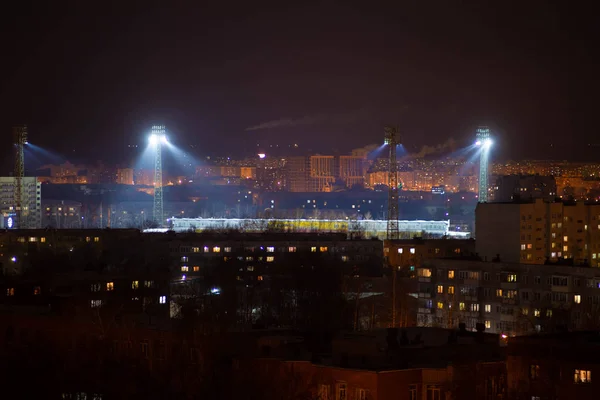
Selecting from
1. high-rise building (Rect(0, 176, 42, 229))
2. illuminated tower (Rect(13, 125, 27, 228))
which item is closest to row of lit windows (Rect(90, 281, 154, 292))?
illuminated tower (Rect(13, 125, 27, 228))

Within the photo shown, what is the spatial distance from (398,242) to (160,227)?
14.3 m

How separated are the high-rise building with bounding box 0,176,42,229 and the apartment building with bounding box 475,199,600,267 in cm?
2308

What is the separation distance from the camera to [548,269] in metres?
17.8

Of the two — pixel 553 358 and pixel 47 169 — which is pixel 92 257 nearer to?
pixel 553 358

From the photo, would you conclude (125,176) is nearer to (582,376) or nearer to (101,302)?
(101,302)

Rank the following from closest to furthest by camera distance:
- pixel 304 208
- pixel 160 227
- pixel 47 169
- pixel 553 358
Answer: pixel 553 358, pixel 160 227, pixel 304 208, pixel 47 169

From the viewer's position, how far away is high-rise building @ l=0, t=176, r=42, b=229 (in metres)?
45.1

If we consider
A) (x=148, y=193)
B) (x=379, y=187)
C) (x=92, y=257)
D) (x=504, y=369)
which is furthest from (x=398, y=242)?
(x=379, y=187)

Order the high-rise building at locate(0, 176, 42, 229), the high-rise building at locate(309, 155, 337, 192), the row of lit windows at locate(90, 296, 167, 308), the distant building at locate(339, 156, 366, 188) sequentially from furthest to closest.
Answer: the distant building at locate(339, 156, 366, 188) < the high-rise building at locate(309, 155, 337, 192) < the high-rise building at locate(0, 176, 42, 229) < the row of lit windows at locate(90, 296, 167, 308)

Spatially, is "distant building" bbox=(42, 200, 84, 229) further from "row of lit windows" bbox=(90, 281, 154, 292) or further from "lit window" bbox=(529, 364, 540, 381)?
"lit window" bbox=(529, 364, 540, 381)

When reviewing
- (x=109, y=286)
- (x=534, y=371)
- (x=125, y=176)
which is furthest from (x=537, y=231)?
(x=125, y=176)

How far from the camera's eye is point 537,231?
80.3 feet

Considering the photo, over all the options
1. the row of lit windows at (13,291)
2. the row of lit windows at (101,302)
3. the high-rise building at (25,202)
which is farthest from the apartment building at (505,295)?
the high-rise building at (25,202)

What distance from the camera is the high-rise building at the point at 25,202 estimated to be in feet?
148
